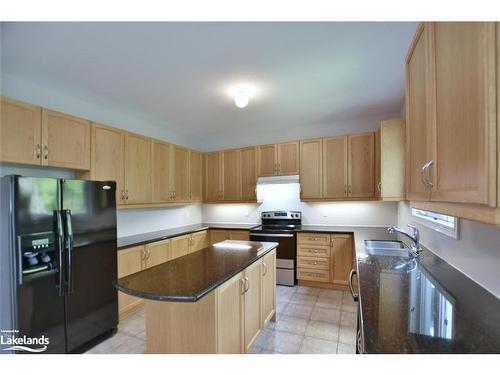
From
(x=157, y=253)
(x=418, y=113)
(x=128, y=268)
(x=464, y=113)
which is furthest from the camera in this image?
(x=157, y=253)

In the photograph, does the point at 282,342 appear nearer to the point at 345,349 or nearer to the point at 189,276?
the point at 345,349

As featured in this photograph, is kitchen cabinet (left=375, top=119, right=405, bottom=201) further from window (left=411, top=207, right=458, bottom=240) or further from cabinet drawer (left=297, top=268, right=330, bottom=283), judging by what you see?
cabinet drawer (left=297, top=268, right=330, bottom=283)

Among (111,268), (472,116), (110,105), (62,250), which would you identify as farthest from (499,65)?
(110,105)

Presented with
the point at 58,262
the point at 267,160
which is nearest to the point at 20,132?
the point at 58,262

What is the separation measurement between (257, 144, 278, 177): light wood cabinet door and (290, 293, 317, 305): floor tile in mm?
1886

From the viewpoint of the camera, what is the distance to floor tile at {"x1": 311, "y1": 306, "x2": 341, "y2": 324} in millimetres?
2574

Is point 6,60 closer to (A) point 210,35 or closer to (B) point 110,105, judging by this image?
(B) point 110,105

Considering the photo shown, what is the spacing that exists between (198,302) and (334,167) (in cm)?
288

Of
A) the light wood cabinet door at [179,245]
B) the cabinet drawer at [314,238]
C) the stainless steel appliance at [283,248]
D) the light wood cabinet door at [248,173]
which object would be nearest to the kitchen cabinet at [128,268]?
the light wood cabinet door at [179,245]

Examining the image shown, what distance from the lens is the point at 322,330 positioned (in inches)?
93.7

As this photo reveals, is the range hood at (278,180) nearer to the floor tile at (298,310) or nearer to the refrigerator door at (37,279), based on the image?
the floor tile at (298,310)

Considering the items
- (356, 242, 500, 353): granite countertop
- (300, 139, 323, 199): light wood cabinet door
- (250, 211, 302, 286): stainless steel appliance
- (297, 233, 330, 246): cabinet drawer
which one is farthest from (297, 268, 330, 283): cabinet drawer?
(356, 242, 500, 353): granite countertop

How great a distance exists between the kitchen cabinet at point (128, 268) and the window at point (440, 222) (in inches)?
111

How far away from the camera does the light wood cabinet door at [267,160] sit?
13.1 feet
